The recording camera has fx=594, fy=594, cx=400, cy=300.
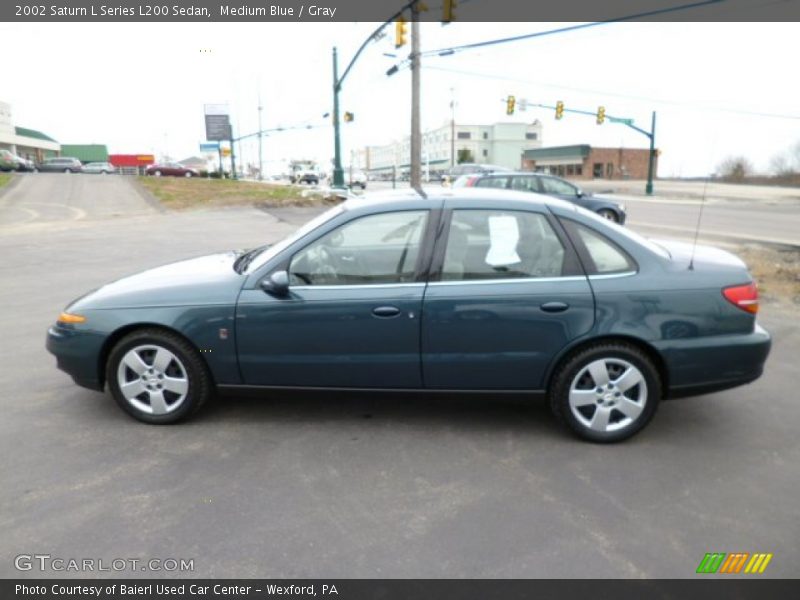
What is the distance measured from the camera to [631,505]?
311 centimetres

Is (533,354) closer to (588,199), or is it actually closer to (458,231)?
(458,231)

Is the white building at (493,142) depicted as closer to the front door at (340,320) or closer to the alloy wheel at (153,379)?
the front door at (340,320)

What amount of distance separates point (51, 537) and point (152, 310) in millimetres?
1466

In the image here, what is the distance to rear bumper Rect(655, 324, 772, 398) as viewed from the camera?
362 cm

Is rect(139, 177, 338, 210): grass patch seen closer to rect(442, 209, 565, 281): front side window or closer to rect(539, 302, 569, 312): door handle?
rect(442, 209, 565, 281): front side window

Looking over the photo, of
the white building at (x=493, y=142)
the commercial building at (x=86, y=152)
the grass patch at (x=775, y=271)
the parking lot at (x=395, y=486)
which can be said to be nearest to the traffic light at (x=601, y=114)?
the grass patch at (x=775, y=271)

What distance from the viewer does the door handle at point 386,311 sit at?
3.67 meters

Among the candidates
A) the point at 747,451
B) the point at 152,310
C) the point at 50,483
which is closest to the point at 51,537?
the point at 50,483

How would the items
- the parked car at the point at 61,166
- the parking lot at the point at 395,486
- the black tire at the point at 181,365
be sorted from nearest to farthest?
the parking lot at the point at 395,486 < the black tire at the point at 181,365 < the parked car at the point at 61,166

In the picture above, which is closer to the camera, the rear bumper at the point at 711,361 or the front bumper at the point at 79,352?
the rear bumper at the point at 711,361
